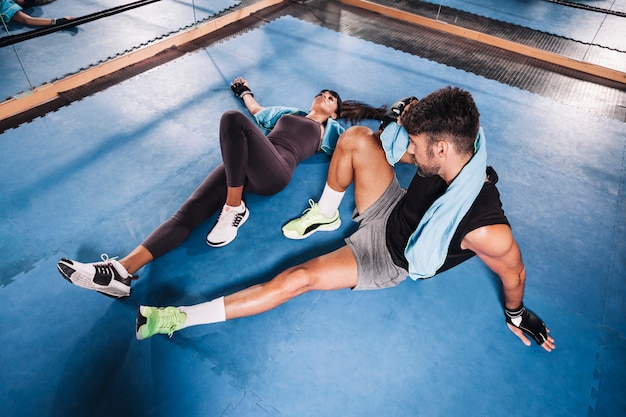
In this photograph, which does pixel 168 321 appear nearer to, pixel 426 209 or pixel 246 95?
pixel 426 209

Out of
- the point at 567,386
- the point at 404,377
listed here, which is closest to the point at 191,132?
the point at 404,377

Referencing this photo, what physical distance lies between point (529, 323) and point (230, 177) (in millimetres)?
2011

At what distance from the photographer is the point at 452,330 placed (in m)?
2.08

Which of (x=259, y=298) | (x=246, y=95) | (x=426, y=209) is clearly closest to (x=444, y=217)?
(x=426, y=209)

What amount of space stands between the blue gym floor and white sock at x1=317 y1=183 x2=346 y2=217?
19cm

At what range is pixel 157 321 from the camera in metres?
1.77

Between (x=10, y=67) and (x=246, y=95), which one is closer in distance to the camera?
(x=246, y=95)

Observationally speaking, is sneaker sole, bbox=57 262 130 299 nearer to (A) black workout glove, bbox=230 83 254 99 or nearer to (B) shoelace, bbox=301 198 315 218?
→ (B) shoelace, bbox=301 198 315 218

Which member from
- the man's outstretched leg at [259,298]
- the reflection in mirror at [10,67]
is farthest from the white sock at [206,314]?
the reflection in mirror at [10,67]

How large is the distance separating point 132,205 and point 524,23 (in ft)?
22.7

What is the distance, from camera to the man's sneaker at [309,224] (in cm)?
248

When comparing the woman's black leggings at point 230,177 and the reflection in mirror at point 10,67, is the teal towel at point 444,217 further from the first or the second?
the reflection in mirror at point 10,67

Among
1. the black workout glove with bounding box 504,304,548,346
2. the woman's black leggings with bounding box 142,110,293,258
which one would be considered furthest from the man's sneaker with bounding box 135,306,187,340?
the black workout glove with bounding box 504,304,548,346

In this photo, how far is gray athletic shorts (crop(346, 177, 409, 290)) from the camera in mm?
1972
